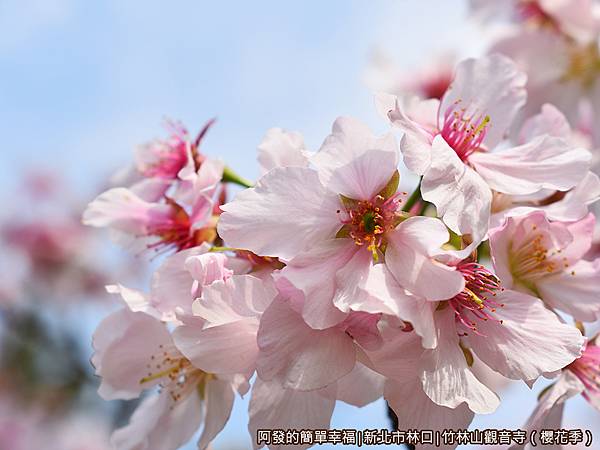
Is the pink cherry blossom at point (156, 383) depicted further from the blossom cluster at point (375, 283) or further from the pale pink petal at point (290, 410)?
the pale pink petal at point (290, 410)

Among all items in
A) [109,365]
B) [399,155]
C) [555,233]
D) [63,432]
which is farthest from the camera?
[63,432]

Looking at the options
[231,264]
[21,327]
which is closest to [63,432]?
[21,327]

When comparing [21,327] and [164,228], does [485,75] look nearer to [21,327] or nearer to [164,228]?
[164,228]

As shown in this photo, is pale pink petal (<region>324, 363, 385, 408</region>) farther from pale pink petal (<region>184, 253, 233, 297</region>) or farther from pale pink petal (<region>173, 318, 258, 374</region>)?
pale pink petal (<region>184, 253, 233, 297</region>)

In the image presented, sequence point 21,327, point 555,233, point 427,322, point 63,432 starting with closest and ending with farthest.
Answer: point 427,322, point 555,233, point 21,327, point 63,432

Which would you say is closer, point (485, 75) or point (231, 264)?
point (231, 264)

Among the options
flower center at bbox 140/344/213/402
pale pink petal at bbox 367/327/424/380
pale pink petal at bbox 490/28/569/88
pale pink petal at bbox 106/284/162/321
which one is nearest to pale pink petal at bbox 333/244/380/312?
pale pink petal at bbox 367/327/424/380
